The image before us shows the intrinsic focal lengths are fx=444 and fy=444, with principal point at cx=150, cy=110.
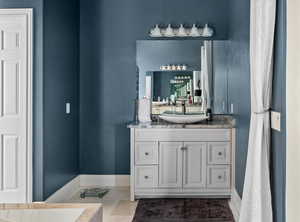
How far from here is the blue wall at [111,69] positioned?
5672mm

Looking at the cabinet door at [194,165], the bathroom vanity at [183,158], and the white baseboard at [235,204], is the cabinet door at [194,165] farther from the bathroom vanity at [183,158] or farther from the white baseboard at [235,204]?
the white baseboard at [235,204]

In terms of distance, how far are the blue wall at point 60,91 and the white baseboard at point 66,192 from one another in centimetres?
6

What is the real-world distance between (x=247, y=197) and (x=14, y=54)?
267cm

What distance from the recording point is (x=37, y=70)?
4.34m

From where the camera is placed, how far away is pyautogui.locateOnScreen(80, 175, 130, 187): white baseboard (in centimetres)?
572

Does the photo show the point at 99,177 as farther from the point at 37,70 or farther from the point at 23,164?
the point at 37,70

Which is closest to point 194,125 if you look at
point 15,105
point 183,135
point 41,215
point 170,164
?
point 183,135

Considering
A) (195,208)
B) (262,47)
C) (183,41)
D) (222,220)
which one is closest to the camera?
(262,47)

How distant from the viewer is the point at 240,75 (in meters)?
4.45

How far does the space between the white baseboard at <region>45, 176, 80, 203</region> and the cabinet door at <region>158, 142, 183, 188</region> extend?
42.8 inches

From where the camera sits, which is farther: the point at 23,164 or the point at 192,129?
the point at 192,129

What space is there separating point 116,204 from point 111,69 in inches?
70.6

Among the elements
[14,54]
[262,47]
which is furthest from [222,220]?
[14,54]

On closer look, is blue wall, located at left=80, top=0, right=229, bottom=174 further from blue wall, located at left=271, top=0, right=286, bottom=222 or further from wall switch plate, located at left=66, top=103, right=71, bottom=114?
blue wall, located at left=271, top=0, right=286, bottom=222
